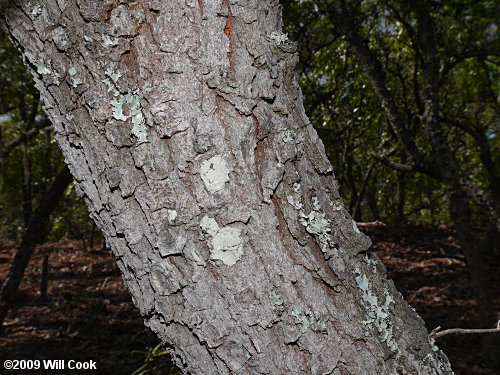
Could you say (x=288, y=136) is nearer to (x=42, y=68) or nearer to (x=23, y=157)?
(x=42, y=68)

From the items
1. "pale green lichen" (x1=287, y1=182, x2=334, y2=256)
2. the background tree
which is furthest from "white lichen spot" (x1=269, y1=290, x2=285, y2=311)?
the background tree

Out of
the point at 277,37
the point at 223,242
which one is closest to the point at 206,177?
the point at 223,242

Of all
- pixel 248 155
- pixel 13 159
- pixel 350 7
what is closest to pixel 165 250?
pixel 248 155

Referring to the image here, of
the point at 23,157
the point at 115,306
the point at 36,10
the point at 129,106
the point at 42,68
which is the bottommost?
the point at 115,306

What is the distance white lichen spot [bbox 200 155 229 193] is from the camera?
0.71 meters

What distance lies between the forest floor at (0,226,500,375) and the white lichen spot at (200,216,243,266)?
2.67 metres

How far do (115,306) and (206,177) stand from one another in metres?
5.82

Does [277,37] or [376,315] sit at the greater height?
[277,37]

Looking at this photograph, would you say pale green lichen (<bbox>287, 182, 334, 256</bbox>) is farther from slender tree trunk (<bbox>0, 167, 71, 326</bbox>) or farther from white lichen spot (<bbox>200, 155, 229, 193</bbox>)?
slender tree trunk (<bbox>0, 167, 71, 326</bbox>)

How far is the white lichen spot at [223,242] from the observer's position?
71 cm

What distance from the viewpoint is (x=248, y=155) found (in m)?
0.73

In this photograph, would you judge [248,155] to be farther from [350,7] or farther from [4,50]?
[4,50]

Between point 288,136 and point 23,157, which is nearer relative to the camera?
point 288,136

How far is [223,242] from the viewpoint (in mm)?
709
